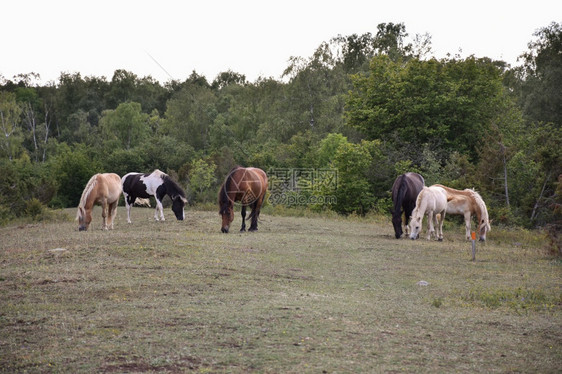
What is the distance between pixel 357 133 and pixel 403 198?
87.5ft

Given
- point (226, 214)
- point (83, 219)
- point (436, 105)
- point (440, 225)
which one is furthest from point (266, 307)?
point (436, 105)

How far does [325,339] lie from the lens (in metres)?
7.03

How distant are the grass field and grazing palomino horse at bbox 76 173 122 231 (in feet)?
6.89

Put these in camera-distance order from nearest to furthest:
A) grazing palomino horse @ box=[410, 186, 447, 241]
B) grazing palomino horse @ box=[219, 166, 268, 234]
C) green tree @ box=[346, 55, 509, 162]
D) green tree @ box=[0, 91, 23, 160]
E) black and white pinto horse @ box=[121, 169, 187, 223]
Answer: grazing palomino horse @ box=[219, 166, 268, 234] → grazing palomino horse @ box=[410, 186, 447, 241] → black and white pinto horse @ box=[121, 169, 187, 223] → green tree @ box=[346, 55, 509, 162] → green tree @ box=[0, 91, 23, 160]

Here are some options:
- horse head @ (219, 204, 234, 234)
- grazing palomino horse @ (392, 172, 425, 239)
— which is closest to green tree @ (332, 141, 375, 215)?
grazing palomino horse @ (392, 172, 425, 239)

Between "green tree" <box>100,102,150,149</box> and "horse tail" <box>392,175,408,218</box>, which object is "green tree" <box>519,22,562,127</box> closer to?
"horse tail" <box>392,175,408,218</box>

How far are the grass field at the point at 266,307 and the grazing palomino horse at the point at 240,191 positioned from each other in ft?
6.14

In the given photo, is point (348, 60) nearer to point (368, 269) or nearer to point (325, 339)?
point (368, 269)

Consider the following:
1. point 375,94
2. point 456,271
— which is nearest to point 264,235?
point 456,271

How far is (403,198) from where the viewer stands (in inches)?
758

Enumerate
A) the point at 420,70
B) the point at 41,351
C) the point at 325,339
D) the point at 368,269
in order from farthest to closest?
the point at 420,70
the point at 368,269
the point at 325,339
the point at 41,351

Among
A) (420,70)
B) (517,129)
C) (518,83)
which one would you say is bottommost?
(517,129)

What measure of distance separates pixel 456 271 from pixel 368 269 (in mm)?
2006

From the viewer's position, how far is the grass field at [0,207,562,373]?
6.26 m
